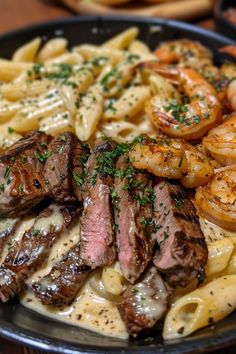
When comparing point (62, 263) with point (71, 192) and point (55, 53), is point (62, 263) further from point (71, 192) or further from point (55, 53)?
point (55, 53)

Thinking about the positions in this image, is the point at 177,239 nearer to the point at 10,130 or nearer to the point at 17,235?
the point at 17,235

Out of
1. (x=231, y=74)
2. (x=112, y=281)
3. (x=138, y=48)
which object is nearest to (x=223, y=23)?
(x=138, y=48)

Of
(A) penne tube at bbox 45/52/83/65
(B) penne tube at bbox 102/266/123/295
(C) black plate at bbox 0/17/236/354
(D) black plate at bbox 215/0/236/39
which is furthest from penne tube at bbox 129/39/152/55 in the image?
(C) black plate at bbox 0/17/236/354

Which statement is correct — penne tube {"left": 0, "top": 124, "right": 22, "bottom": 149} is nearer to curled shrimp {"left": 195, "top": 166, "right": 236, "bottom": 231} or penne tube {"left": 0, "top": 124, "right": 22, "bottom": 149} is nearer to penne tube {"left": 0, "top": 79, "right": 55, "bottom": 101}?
penne tube {"left": 0, "top": 79, "right": 55, "bottom": 101}

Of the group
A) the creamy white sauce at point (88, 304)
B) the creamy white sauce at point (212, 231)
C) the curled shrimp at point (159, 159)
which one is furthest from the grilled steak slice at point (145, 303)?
the curled shrimp at point (159, 159)

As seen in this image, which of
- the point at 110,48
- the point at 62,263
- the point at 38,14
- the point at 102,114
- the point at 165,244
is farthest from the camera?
the point at 38,14

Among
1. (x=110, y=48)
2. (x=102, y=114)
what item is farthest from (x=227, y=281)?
(x=110, y=48)
